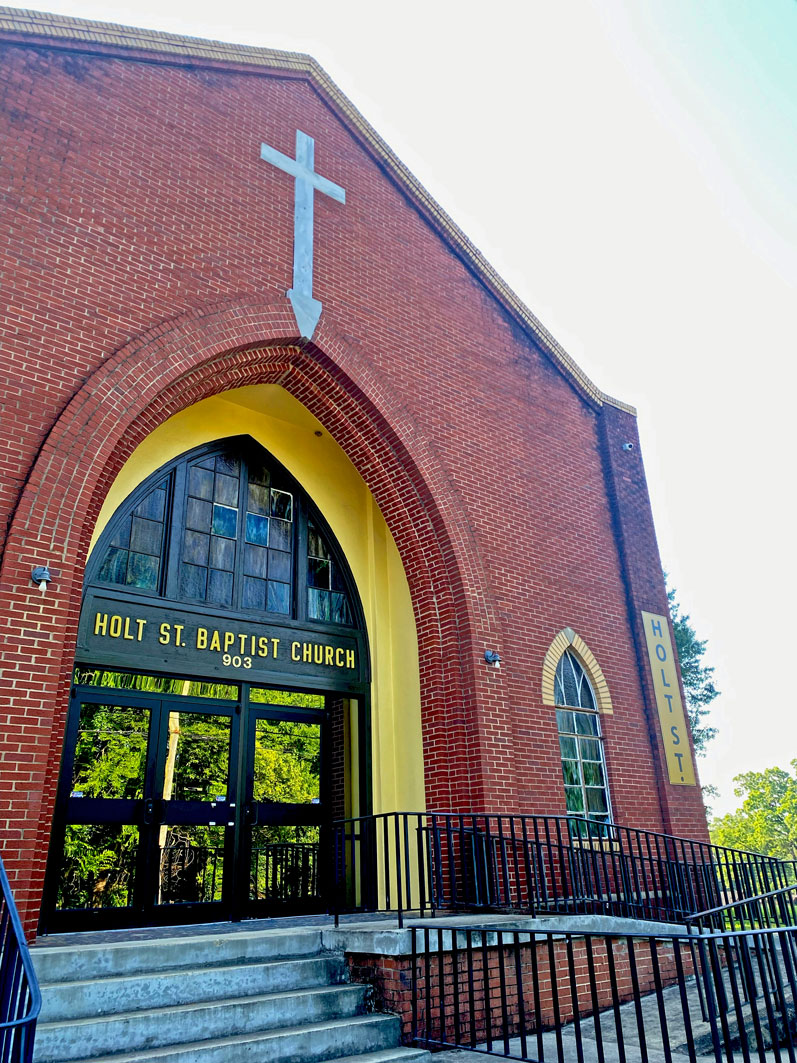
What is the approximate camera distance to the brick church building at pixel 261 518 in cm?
716

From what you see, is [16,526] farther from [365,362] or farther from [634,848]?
[634,848]

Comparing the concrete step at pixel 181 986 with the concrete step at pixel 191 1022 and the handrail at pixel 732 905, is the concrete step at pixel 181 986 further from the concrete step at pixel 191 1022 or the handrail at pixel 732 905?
the handrail at pixel 732 905

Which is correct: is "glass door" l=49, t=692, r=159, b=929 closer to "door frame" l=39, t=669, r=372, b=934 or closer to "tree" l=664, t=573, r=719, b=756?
"door frame" l=39, t=669, r=372, b=934

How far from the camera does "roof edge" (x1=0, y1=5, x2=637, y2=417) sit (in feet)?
26.8

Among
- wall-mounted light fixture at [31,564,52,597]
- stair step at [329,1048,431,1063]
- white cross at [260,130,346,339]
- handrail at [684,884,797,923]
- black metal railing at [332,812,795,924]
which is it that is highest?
white cross at [260,130,346,339]

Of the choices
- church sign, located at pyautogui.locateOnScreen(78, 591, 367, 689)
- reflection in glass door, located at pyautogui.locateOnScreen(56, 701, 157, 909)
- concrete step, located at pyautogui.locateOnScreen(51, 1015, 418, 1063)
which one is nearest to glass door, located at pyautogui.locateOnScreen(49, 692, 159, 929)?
reflection in glass door, located at pyautogui.locateOnScreen(56, 701, 157, 909)

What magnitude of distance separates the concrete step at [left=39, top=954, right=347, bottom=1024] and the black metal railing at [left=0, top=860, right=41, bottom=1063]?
70cm

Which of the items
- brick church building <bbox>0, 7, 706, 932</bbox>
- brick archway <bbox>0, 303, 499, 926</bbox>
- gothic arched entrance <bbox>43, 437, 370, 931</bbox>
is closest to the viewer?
brick archway <bbox>0, 303, 499, 926</bbox>

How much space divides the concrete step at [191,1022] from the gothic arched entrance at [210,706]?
2.39 m

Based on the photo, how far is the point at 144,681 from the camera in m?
8.03

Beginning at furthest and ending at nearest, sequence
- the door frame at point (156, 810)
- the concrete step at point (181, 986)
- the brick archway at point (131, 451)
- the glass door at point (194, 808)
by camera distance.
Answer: the glass door at point (194, 808)
the door frame at point (156, 810)
the brick archway at point (131, 451)
the concrete step at point (181, 986)

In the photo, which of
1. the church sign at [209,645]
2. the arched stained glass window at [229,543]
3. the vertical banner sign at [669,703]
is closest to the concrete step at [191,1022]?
the church sign at [209,645]

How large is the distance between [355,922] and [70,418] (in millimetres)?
4922

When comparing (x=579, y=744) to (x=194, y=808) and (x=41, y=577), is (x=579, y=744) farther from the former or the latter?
(x=41, y=577)
